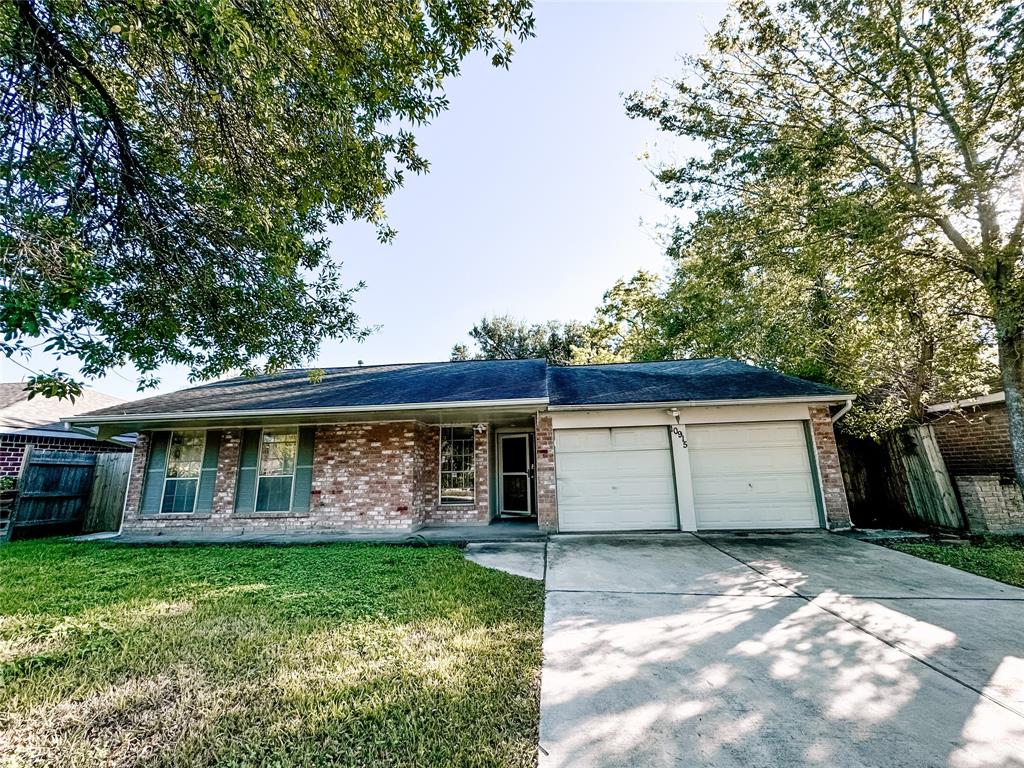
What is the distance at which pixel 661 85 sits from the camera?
8508 mm

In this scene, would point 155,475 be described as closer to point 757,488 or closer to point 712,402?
point 712,402

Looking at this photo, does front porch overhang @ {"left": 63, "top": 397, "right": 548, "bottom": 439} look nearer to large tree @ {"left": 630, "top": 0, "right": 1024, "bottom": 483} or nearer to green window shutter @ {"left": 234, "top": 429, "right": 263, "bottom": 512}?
green window shutter @ {"left": 234, "top": 429, "right": 263, "bottom": 512}

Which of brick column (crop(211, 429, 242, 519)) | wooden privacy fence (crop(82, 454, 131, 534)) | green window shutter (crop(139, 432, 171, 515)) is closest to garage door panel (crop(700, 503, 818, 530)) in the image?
brick column (crop(211, 429, 242, 519))

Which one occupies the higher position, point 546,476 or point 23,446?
point 23,446

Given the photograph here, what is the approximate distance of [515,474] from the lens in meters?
10.7

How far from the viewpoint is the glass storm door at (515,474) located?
10.6 metres

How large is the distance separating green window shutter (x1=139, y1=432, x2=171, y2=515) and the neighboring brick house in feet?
53.8

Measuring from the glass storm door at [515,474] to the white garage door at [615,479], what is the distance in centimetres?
208

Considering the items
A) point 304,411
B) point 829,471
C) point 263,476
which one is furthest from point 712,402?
point 263,476

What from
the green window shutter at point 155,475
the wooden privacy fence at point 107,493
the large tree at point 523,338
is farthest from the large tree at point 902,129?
the large tree at point 523,338

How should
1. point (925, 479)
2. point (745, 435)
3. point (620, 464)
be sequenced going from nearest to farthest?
point (925, 479), point (745, 435), point (620, 464)

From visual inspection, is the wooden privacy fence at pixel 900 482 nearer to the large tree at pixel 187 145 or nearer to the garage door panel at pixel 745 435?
the garage door panel at pixel 745 435

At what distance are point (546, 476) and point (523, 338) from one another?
61.5 feet

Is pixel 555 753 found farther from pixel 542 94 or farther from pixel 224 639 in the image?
pixel 542 94
